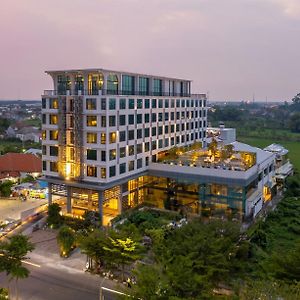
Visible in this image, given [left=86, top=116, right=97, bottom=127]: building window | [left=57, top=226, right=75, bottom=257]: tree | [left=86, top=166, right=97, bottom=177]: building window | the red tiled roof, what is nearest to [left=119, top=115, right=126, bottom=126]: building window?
[left=86, top=116, right=97, bottom=127]: building window

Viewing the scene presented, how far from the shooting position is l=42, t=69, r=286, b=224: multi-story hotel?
39781 millimetres

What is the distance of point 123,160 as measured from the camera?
41969mm

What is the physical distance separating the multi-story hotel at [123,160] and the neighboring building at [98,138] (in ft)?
0.32

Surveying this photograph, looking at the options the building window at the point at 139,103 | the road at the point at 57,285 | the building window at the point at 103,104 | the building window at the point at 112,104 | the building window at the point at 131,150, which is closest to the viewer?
the road at the point at 57,285

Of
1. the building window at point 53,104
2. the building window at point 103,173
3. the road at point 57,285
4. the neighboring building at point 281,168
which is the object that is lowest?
the road at point 57,285

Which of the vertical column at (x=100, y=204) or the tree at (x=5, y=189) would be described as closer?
the vertical column at (x=100, y=204)

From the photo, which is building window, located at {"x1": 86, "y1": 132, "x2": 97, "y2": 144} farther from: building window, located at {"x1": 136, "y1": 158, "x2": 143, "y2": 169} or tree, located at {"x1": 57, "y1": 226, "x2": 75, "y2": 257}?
tree, located at {"x1": 57, "y1": 226, "x2": 75, "y2": 257}

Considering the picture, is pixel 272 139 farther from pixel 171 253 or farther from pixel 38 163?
pixel 171 253

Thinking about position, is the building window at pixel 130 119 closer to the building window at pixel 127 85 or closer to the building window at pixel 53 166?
the building window at pixel 127 85

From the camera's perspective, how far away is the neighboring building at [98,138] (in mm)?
39531

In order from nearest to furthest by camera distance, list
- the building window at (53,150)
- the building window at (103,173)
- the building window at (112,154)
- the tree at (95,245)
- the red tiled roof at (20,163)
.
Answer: the tree at (95,245)
the building window at (103,173)
the building window at (112,154)
the building window at (53,150)
the red tiled roof at (20,163)

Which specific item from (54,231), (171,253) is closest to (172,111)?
(54,231)

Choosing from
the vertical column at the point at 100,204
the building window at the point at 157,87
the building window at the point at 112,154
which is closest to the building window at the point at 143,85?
the building window at the point at 157,87

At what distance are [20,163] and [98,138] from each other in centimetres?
2765
